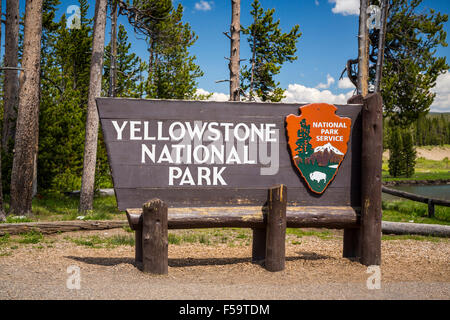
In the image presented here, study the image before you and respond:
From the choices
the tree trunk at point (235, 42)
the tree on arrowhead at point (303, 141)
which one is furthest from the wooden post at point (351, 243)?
the tree trunk at point (235, 42)

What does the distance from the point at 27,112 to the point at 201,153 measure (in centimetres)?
656

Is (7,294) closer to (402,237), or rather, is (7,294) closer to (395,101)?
(402,237)

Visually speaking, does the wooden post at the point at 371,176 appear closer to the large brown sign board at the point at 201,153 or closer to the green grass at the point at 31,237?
the large brown sign board at the point at 201,153

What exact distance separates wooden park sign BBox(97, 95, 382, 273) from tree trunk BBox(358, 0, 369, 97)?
420cm

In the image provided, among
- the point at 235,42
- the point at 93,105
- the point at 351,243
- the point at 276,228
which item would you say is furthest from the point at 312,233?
the point at 93,105

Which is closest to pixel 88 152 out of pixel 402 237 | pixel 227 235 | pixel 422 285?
pixel 227 235

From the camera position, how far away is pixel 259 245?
566 cm

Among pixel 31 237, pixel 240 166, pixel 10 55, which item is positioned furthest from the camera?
pixel 10 55

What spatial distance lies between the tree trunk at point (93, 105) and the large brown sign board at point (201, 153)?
271 inches

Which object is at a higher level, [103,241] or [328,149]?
[328,149]

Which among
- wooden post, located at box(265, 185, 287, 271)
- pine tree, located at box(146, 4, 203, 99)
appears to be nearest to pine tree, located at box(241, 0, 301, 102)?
pine tree, located at box(146, 4, 203, 99)

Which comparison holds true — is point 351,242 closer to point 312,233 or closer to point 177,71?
point 312,233

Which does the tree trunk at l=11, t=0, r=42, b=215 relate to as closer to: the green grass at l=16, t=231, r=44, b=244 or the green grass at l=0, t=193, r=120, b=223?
the green grass at l=0, t=193, r=120, b=223

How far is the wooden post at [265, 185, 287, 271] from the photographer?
5.01m
